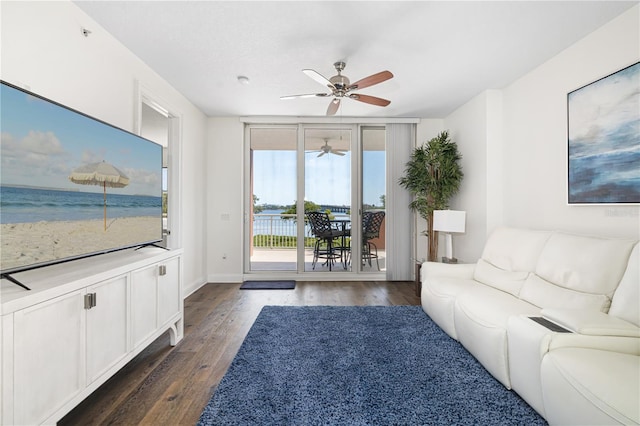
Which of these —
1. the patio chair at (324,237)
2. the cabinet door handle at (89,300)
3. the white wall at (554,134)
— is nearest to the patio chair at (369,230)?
the patio chair at (324,237)

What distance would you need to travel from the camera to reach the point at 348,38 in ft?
7.87

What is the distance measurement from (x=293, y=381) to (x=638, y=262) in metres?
2.22

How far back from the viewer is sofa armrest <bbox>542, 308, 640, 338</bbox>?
56.9 inches

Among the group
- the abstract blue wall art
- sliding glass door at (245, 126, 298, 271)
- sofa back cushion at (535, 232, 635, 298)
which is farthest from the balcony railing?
the abstract blue wall art

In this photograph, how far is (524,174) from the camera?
3.10 meters

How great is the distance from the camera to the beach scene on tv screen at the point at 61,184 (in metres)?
1.24

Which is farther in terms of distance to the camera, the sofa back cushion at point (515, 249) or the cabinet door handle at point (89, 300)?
the sofa back cushion at point (515, 249)

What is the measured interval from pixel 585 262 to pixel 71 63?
3.88 metres

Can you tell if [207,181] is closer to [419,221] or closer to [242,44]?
[242,44]

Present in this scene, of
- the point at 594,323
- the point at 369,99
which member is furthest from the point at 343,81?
the point at 594,323

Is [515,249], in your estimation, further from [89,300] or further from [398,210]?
[89,300]

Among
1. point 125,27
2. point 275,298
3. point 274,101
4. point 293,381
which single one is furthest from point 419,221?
point 125,27

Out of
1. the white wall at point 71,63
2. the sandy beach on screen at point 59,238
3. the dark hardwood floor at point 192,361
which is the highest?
the white wall at point 71,63

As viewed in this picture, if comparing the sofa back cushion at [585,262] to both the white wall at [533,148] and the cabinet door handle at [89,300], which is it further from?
the cabinet door handle at [89,300]
